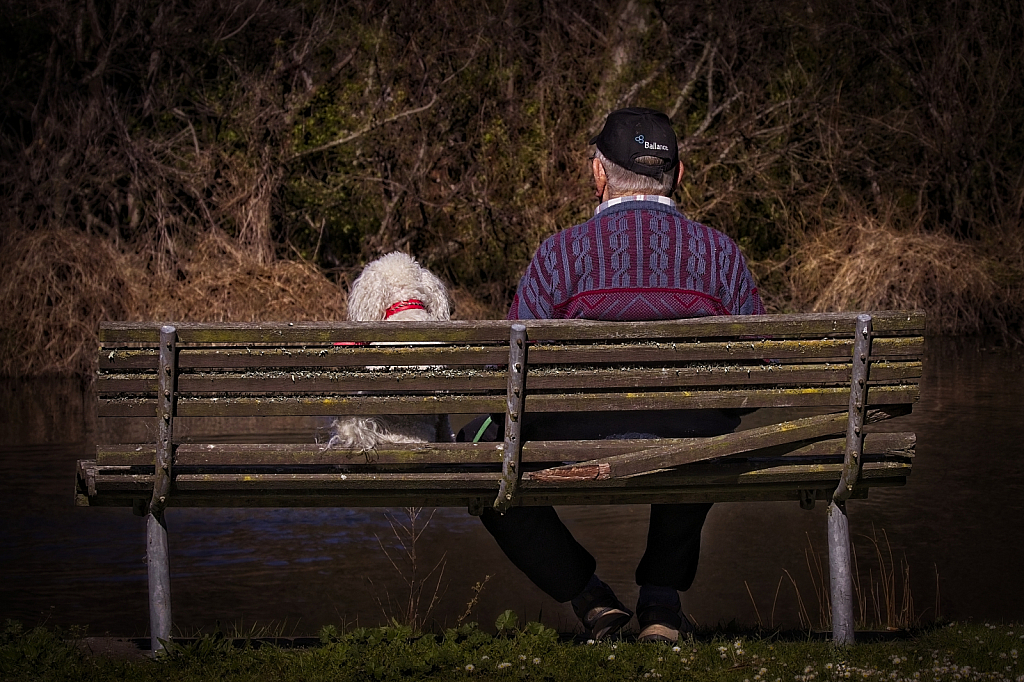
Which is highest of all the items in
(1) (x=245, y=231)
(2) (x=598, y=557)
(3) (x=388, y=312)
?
(1) (x=245, y=231)

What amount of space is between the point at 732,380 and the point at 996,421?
5.88 m

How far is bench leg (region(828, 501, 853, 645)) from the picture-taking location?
148 inches

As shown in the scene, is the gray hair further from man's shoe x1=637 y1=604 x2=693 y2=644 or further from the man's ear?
man's shoe x1=637 y1=604 x2=693 y2=644

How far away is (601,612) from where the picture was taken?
397cm

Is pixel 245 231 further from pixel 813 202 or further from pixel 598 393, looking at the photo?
pixel 598 393

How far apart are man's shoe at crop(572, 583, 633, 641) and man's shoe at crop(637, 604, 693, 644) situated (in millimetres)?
53

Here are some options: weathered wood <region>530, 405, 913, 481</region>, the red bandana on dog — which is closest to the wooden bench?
weathered wood <region>530, 405, 913, 481</region>

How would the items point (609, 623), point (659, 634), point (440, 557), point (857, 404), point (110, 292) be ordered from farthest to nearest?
point (110, 292) < point (440, 557) < point (609, 623) < point (659, 634) < point (857, 404)

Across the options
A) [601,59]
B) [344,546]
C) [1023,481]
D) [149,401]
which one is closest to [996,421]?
[1023,481]

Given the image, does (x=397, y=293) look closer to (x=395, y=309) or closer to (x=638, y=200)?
(x=395, y=309)

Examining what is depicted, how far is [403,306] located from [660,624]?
2.06 m

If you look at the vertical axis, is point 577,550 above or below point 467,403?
Result: below

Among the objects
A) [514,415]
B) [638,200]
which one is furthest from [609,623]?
[638,200]

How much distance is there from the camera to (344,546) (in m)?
6.00
